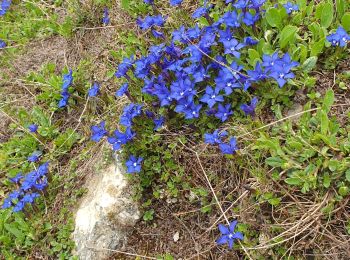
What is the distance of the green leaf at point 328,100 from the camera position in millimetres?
3105

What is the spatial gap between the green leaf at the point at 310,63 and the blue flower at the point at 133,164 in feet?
4.43

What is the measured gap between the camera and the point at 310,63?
333cm

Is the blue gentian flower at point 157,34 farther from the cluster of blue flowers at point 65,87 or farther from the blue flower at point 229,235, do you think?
the blue flower at point 229,235

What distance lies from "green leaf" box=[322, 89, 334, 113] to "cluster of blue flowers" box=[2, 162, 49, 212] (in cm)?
231

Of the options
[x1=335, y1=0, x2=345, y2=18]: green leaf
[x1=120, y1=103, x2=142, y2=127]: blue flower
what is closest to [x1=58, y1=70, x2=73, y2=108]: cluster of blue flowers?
[x1=120, y1=103, x2=142, y2=127]: blue flower

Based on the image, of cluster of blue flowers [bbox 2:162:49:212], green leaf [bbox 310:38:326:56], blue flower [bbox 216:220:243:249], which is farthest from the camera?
cluster of blue flowers [bbox 2:162:49:212]

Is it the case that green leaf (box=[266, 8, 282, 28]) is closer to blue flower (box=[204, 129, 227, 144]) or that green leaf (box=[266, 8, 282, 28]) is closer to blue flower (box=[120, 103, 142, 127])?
blue flower (box=[204, 129, 227, 144])

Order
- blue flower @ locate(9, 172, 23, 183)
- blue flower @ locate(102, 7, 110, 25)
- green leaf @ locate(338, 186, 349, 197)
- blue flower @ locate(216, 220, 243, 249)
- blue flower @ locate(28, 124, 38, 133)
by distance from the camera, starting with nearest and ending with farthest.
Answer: green leaf @ locate(338, 186, 349, 197)
blue flower @ locate(216, 220, 243, 249)
blue flower @ locate(9, 172, 23, 183)
blue flower @ locate(28, 124, 38, 133)
blue flower @ locate(102, 7, 110, 25)

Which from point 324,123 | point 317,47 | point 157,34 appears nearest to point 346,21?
point 317,47

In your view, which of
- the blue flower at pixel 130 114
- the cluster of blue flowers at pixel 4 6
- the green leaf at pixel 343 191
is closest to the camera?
the green leaf at pixel 343 191

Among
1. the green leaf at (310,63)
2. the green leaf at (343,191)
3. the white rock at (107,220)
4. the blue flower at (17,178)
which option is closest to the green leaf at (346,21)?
the green leaf at (310,63)

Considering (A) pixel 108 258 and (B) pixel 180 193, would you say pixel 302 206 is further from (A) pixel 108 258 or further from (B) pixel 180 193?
(A) pixel 108 258

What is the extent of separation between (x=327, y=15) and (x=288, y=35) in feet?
1.13

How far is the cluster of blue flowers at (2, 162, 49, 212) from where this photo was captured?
3939 millimetres
